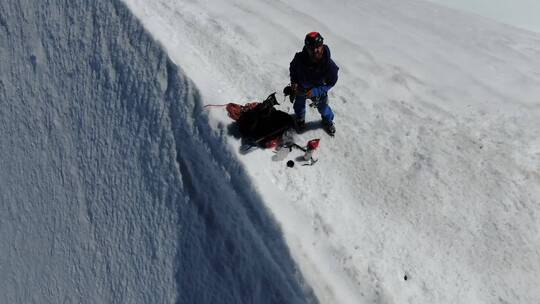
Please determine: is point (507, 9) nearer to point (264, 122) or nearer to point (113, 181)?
point (264, 122)

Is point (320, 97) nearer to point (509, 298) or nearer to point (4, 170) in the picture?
point (509, 298)

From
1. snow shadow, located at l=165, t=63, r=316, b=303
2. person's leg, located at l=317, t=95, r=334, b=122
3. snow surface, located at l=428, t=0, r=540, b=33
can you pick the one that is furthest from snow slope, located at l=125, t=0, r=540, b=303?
snow surface, located at l=428, t=0, r=540, b=33

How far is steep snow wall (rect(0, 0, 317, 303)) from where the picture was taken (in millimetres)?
7258

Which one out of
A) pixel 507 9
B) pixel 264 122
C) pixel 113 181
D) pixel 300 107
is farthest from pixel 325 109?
pixel 507 9

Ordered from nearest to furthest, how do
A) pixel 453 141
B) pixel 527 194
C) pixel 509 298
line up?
1. pixel 509 298
2. pixel 527 194
3. pixel 453 141

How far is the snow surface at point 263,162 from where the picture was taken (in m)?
6.07

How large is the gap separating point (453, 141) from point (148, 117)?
6131mm

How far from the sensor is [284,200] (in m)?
6.53

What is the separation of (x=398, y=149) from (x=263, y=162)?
2304 mm

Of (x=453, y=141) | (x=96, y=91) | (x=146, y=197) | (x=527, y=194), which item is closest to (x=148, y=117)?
(x=146, y=197)

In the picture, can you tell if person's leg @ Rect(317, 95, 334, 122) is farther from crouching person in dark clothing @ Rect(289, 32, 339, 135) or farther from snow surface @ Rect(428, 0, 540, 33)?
snow surface @ Rect(428, 0, 540, 33)

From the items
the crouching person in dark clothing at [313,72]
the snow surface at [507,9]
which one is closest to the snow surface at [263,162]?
the crouching person in dark clothing at [313,72]

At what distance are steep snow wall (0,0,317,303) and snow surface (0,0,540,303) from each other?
0.05 metres

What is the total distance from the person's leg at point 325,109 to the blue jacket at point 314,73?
28 centimetres
